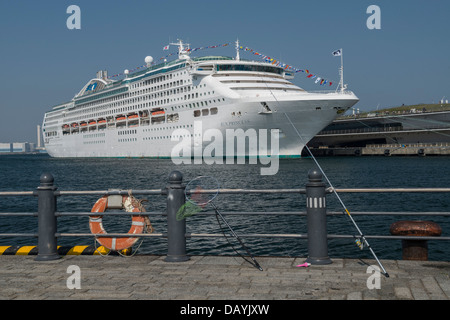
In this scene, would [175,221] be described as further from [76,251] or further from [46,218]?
[76,251]

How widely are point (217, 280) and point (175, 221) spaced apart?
125 cm

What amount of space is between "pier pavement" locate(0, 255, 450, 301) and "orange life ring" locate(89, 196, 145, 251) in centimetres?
24

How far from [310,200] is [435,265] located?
1.75m

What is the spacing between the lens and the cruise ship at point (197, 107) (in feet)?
162

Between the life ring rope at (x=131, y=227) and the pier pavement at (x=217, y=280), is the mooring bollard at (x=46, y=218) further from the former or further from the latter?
the life ring rope at (x=131, y=227)

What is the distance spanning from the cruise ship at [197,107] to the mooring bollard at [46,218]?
2823 cm

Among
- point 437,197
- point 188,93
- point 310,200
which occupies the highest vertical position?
point 188,93

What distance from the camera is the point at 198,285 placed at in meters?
5.25

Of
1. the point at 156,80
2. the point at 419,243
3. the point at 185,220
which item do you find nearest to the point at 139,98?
the point at 156,80

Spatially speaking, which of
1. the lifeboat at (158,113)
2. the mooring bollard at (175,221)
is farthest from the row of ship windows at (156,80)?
the mooring bollard at (175,221)

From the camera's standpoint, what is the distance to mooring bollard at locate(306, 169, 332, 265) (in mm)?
6043

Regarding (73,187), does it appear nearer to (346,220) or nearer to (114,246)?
(346,220)
